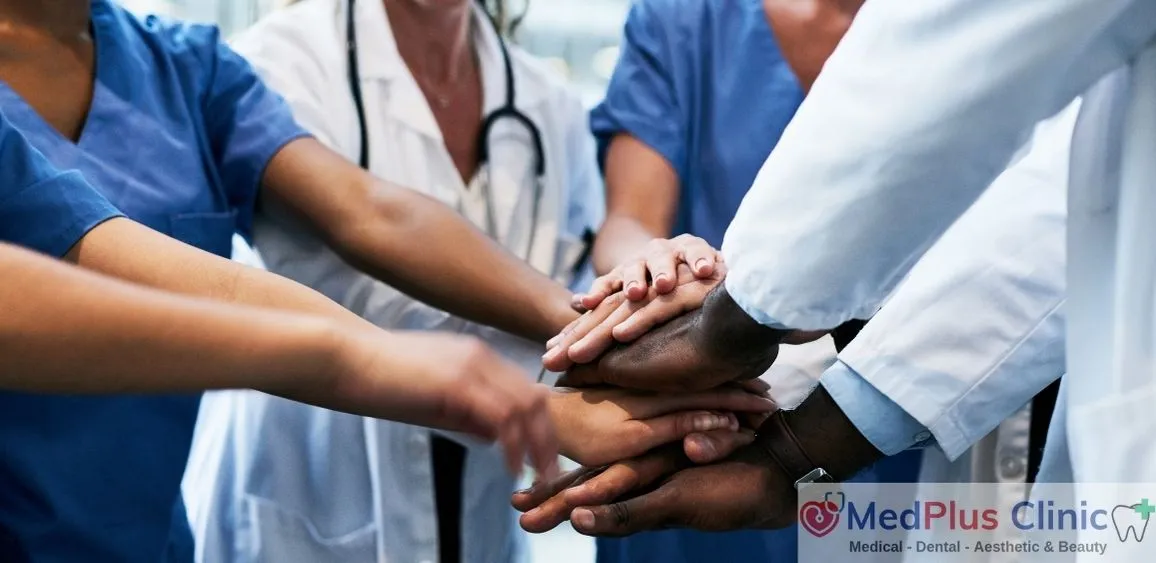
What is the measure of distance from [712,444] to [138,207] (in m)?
0.57

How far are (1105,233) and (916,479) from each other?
1.65 feet

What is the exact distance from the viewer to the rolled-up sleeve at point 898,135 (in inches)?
31.0

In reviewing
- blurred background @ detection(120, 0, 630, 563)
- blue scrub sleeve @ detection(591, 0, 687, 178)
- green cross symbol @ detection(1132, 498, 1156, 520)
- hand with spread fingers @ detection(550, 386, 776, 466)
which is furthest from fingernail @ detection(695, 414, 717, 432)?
blurred background @ detection(120, 0, 630, 563)

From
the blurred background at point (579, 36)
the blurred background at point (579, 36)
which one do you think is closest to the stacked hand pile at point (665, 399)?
the blurred background at point (579, 36)

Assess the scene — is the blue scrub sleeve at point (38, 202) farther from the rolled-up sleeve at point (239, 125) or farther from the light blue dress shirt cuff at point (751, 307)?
the light blue dress shirt cuff at point (751, 307)

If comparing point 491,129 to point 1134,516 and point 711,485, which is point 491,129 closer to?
point 711,485

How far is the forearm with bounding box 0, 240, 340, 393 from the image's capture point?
0.68m

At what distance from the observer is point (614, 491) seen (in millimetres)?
1119

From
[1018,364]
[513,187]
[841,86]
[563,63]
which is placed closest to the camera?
[841,86]

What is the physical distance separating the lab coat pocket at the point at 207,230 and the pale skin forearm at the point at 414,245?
74 millimetres

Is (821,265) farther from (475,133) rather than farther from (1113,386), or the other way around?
(475,133)

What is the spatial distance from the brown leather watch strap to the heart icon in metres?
0.03

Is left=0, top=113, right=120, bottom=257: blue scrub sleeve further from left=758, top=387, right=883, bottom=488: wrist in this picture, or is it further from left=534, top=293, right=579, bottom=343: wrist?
left=758, top=387, right=883, bottom=488: wrist

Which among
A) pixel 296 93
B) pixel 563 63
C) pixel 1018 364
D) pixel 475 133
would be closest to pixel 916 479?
pixel 1018 364
